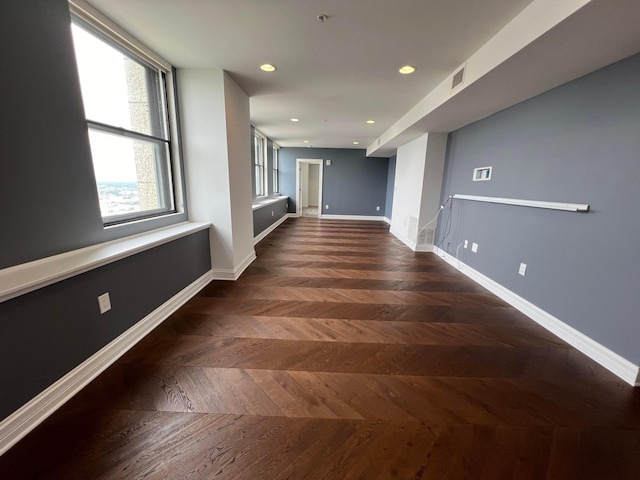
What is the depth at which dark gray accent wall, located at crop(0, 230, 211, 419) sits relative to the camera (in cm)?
124

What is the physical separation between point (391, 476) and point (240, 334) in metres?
1.43

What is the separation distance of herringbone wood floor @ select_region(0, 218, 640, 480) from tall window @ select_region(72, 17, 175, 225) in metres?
1.18

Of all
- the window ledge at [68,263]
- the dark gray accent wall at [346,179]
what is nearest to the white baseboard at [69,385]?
the window ledge at [68,263]

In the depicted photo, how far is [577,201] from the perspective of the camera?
85.2 inches

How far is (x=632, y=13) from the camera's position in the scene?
54.1 inches

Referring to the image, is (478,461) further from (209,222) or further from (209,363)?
(209,222)

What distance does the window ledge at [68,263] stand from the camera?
1224 mm

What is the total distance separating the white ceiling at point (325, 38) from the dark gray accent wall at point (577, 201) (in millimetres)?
246

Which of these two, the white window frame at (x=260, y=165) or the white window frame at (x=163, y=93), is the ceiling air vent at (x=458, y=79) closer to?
the white window frame at (x=163, y=93)

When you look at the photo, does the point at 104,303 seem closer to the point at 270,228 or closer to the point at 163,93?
the point at 163,93

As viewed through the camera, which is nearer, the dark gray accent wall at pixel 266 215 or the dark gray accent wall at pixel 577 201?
the dark gray accent wall at pixel 577 201

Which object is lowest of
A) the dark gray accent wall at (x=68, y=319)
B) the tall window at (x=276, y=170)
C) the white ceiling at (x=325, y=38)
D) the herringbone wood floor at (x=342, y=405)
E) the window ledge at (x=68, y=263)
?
the herringbone wood floor at (x=342, y=405)

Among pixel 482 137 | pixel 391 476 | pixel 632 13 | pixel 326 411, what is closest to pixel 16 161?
pixel 326 411

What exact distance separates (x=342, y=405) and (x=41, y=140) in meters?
2.32
